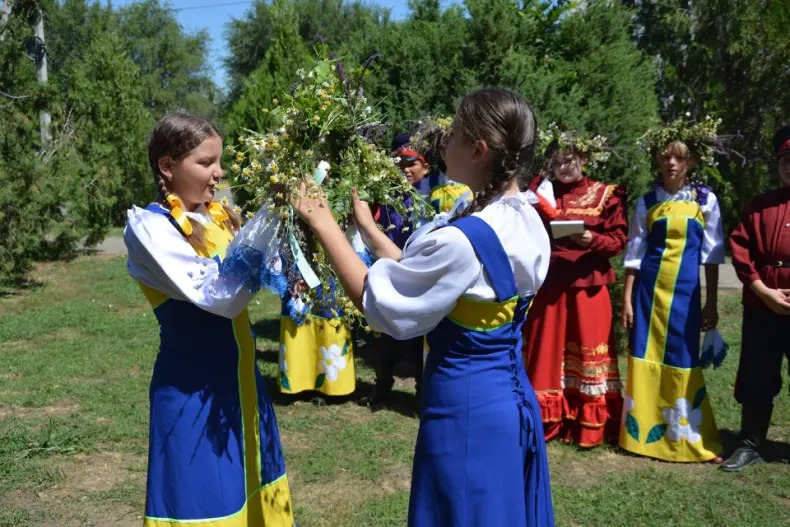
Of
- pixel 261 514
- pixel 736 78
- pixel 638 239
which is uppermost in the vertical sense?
pixel 736 78

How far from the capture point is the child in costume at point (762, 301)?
15.4 feet

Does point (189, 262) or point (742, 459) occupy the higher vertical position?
point (189, 262)

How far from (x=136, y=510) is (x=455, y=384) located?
8.97 feet

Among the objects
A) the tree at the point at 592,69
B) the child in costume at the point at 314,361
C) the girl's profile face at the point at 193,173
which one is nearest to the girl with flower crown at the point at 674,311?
the tree at the point at 592,69

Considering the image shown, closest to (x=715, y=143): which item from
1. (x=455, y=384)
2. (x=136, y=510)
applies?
(x=455, y=384)

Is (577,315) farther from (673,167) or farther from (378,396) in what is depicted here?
(378,396)

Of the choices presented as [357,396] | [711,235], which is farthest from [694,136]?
[357,396]

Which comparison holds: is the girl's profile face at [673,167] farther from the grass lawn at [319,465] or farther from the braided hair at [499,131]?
the braided hair at [499,131]

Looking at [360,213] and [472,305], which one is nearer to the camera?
[472,305]

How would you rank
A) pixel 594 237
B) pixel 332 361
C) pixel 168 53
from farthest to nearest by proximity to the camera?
1. pixel 168 53
2. pixel 332 361
3. pixel 594 237

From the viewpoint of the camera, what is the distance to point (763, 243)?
4781mm

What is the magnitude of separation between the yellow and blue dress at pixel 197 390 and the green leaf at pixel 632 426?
3.20 metres

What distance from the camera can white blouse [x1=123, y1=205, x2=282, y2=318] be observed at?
242cm

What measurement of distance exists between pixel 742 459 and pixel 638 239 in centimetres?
156
